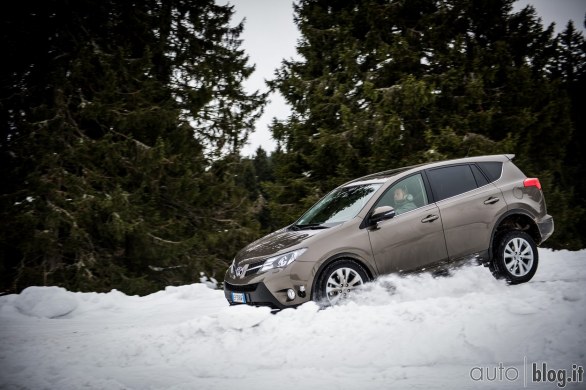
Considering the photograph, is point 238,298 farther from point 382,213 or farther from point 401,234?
point 401,234

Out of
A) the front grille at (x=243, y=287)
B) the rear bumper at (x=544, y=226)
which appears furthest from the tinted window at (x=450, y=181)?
the front grille at (x=243, y=287)

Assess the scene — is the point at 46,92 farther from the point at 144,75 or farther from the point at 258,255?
the point at 258,255

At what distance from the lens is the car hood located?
17.0 ft

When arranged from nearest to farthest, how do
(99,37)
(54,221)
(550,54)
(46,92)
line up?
(54,221) → (46,92) → (99,37) → (550,54)

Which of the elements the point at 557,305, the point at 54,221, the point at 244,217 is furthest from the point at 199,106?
the point at 557,305

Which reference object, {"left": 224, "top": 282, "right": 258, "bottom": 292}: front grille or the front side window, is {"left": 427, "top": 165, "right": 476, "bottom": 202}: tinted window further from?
{"left": 224, "top": 282, "right": 258, "bottom": 292}: front grille

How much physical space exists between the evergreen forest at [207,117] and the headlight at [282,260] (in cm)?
780

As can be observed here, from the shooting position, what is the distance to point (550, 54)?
17.5 metres

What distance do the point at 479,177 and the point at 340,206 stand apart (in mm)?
2123

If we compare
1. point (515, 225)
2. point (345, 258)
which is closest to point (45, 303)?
point (345, 258)

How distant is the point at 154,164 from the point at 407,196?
8613 mm

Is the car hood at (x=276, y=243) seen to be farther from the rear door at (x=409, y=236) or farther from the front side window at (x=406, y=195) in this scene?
the front side window at (x=406, y=195)

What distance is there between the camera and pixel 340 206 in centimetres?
599

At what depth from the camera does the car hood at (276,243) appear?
17.0 ft
